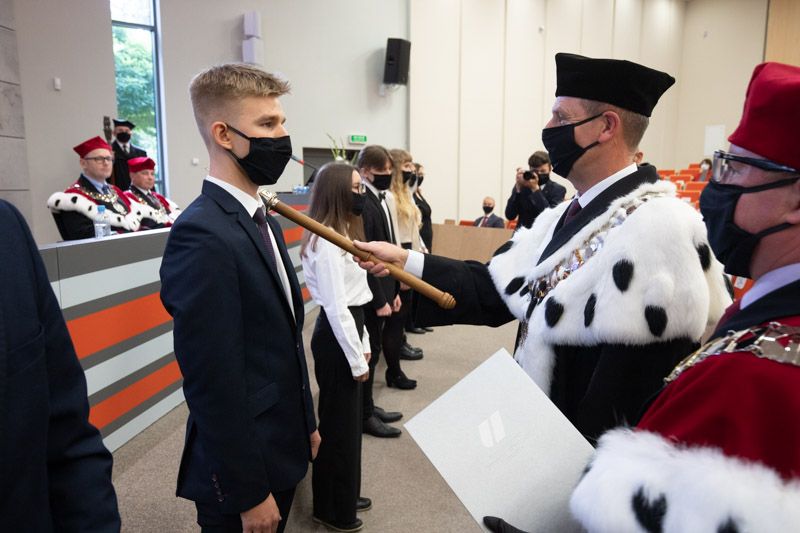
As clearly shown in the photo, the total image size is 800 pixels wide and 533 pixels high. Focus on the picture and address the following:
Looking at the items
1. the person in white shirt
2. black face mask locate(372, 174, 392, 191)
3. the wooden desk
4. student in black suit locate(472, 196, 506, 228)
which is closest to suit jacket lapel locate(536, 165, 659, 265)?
the person in white shirt

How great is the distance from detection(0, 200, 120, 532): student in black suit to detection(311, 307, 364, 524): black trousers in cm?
167

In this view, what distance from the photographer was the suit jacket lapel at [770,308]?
0.80m

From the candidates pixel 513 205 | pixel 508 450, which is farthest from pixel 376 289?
pixel 513 205

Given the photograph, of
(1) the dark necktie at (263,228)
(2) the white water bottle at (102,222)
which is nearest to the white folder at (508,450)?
(1) the dark necktie at (263,228)

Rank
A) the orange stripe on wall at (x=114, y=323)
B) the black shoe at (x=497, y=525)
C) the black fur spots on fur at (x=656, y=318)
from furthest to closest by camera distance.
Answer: the orange stripe on wall at (x=114, y=323) < the black fur spots on fur at (x=656, y=318) < the black shoe at (x=497, y=525)

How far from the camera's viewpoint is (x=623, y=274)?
1225 mm

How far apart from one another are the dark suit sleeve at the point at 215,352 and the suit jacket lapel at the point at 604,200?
859 mm

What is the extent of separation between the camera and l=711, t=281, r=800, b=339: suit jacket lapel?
31.4 inches

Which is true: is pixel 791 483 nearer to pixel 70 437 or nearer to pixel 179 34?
pixel 70 437

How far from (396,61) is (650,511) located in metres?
11.0

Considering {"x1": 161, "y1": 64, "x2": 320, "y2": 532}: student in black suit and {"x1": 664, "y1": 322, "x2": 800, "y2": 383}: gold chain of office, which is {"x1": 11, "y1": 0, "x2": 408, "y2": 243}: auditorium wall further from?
{"x1": 664, "y1": 322, "x2": 800, "y2": 383}: gold chain of office

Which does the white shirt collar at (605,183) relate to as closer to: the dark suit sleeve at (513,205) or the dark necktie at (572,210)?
the dark necktie at (572,210)

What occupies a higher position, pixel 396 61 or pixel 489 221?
pixel 396 61

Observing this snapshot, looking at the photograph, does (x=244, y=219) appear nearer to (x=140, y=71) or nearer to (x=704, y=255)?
(x=704, y=255)
